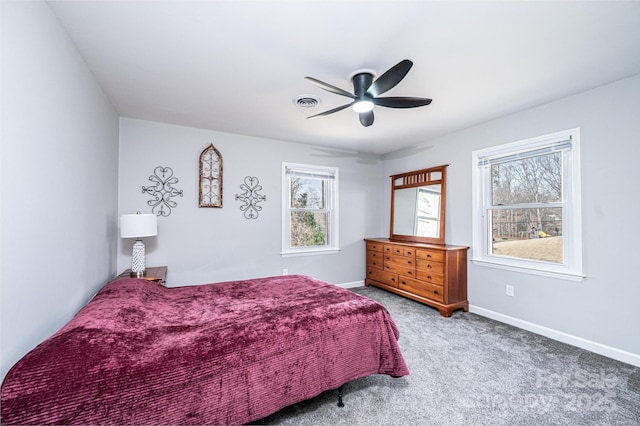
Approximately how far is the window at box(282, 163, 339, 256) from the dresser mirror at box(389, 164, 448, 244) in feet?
3.65

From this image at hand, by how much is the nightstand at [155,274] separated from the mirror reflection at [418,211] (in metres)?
3.65

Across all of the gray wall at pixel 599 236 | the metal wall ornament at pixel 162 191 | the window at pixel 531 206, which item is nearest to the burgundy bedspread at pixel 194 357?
the metal wall ornament at pixel 162 191

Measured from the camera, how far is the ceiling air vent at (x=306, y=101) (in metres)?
2.64

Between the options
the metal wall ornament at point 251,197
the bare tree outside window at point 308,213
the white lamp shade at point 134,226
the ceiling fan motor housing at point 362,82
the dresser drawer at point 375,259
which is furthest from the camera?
the dresser drawer at point 375,259

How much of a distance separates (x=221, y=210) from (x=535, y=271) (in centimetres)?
394

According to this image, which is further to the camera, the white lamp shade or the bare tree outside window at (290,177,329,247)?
the bare tree outside window at (290,177,329,247)

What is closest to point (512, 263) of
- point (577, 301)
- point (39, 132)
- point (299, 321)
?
point (577, 301)

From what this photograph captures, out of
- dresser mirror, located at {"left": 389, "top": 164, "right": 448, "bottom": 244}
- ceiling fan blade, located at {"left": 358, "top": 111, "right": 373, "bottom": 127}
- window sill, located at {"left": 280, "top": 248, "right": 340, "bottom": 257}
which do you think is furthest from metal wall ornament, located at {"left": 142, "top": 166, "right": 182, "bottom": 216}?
dresser mirror, located at {"left": 389, "top": 164, "right": 448, "bottom": 244}

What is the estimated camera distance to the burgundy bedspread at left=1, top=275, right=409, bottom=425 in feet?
3.41

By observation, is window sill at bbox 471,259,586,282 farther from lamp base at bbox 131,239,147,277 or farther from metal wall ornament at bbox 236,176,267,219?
lamp base at bbox 131,239,147,277

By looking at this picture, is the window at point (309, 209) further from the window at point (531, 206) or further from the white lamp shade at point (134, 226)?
the window at point (531, 206)

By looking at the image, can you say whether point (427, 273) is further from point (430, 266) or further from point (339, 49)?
point (339, 49)

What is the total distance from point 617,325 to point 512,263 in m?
0.97

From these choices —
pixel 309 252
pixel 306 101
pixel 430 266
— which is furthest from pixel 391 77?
pixel 309 252
